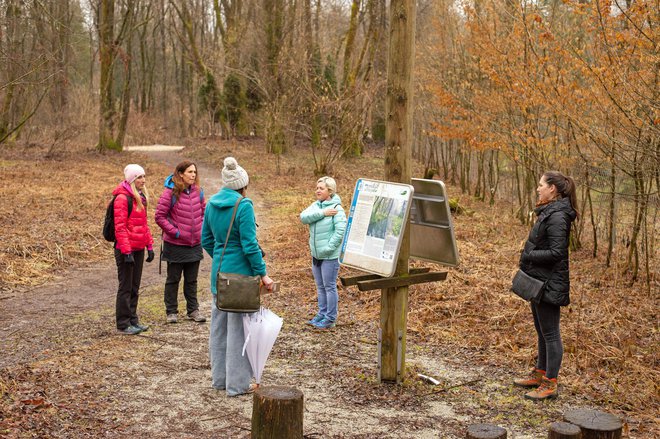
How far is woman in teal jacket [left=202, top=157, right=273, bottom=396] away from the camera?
5.84 meters

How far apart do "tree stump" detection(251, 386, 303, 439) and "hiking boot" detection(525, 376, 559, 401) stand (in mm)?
2455

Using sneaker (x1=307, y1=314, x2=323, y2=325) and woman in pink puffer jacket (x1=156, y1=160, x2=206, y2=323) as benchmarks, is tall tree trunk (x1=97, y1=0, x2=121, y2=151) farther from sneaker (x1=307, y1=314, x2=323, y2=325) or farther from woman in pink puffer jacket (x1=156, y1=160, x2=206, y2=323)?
sneaker (x1=307, y1=314, x2=323, y2=325)

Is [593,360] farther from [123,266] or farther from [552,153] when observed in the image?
[552,153]

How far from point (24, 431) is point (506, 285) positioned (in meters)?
6.94

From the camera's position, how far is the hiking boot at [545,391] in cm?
589

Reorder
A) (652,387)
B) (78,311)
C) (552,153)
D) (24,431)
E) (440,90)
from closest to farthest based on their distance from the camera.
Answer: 1. (24,431)
2. (652,387)
3. (78,311)
4. (552,153)
5. (440,90)

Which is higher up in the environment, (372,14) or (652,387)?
(372,14)

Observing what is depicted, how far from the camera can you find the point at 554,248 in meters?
5.82

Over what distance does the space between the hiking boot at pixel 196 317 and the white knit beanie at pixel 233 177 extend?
2.77 meters

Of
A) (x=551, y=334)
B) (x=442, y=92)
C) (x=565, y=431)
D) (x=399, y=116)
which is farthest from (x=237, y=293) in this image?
(x=442, y=92)

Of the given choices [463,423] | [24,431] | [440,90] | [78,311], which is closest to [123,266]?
[78,311]

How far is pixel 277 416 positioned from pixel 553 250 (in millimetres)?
2828

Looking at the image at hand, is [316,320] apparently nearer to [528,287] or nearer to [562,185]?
[528,287]

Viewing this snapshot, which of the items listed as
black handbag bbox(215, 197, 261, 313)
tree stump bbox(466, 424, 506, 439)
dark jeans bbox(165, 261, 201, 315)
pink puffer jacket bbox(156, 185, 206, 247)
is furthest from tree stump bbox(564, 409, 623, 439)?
dark jeans bbox(165, 261, 201, 315)
